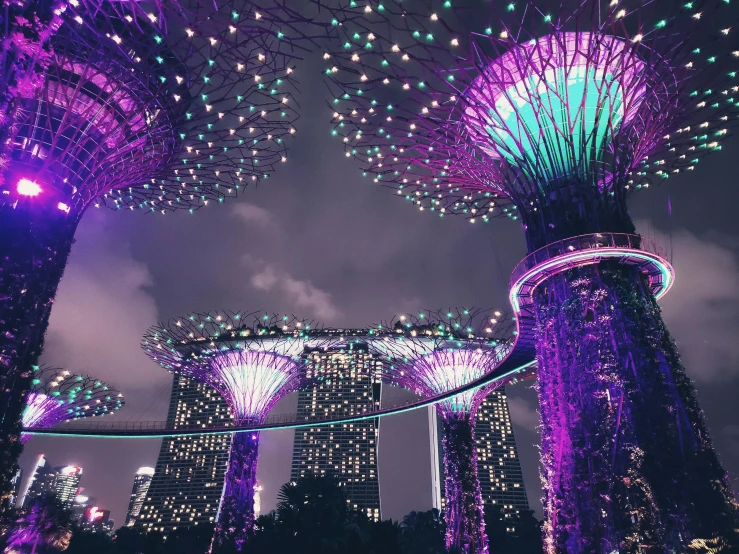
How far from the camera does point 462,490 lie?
80.0ft

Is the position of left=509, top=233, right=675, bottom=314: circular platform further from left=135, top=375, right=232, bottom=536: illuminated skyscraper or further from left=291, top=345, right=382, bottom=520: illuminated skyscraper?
left=135, top=375, right=232, bottom=536: illuminated skyscraper

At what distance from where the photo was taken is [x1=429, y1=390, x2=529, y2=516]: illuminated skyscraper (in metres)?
106

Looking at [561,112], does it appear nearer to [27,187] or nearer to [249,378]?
[27,187]

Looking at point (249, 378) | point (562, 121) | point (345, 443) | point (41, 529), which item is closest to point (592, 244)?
point (562, 121)

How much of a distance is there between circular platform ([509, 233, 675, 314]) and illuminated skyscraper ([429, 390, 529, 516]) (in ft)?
324

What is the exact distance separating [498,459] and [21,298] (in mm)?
113177

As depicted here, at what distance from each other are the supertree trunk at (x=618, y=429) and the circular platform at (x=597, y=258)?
0.28 m


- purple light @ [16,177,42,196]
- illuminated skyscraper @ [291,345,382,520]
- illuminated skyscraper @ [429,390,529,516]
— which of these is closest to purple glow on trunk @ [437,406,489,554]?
purple light @ [16,177,42,196]

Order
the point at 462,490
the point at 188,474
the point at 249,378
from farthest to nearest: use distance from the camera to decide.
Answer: the point at 188,474
the point at 249,378
the point at 462,490

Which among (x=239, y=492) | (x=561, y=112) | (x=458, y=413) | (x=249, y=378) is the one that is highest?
(x=561, y=112)

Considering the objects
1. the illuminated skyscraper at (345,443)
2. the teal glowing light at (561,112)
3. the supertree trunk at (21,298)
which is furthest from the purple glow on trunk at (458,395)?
the illuminated skyscraper at (345,443)

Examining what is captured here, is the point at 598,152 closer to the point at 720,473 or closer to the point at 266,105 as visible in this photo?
the point at 720,473

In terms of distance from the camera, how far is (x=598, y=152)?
1391 centimetres

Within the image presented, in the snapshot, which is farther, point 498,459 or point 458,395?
point 498,459
